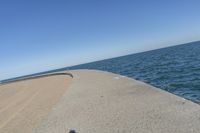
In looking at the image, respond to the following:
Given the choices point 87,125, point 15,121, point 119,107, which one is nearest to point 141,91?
point 119,107

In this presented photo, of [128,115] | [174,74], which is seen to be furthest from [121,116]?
[174,74]

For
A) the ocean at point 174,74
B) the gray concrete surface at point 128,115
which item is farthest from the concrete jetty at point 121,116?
the ocean at point 174,74

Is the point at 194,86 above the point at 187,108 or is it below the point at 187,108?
below

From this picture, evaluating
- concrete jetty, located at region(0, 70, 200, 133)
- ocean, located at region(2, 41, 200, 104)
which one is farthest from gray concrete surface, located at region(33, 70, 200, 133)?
ocean, located at region(2, 41, 200, 104)

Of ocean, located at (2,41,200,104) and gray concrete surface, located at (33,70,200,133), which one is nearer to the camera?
gray concrete surface, located at (33,70,200,133)

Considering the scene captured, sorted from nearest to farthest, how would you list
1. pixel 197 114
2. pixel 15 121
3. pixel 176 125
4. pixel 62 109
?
pixel 176 125
pixel 197 114
pixel 62 109
pixel 15 121

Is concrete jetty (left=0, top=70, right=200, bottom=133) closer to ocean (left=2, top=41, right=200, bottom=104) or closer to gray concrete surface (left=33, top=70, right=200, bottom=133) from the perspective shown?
gray concrete surface (left=33, top=70, right=200, bottom=133)

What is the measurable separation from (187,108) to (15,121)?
721 cm

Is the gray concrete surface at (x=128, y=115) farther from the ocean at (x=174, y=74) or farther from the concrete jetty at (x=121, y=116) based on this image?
the ocean at (x=174, y=74)

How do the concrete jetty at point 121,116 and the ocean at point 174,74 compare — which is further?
the ocean at point 174,74

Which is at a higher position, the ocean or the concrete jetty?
the concrete jetty

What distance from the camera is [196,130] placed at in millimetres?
5918

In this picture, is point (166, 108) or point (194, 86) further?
point (194, 86)

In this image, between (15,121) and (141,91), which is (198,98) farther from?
(15,121)
